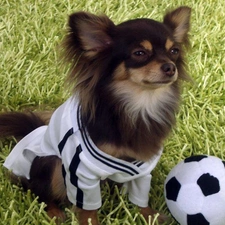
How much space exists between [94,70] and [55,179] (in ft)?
1.50

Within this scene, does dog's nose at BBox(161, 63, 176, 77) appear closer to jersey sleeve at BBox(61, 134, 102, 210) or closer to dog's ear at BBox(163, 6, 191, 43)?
dog's ear at BBox(163, 6, 191, 43)

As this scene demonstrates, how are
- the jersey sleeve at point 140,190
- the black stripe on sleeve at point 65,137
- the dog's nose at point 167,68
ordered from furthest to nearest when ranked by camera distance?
1. the jersey sleeve at point 140,190
2. the black stripe on sleeve at point 65,137
3. the dog's nose at point 167,68

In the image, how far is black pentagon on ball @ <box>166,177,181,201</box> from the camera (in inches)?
64.1

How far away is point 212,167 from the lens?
1636 mm

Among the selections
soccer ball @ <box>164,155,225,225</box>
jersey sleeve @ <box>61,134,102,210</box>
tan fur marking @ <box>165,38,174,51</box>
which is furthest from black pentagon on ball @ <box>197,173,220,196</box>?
tan fur marking @ <box>165,38,174,51</box>

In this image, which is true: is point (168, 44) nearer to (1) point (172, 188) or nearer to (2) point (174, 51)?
(2) point (174, 51)

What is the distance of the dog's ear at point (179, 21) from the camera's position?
162cm

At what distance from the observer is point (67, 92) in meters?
1.71

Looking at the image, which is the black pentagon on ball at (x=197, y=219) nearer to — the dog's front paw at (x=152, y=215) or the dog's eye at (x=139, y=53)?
the dog's front paw at (x=152, y=215)

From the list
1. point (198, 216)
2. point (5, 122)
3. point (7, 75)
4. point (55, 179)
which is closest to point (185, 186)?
point (198, 216)

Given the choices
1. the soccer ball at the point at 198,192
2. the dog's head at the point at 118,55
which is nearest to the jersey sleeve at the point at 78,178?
the dog's head at the point at 118,55

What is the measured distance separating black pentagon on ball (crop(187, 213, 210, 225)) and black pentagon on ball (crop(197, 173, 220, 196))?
7 cm

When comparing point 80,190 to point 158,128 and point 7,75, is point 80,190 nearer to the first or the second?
point 158,128

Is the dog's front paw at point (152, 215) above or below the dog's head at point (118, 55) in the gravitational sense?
below
